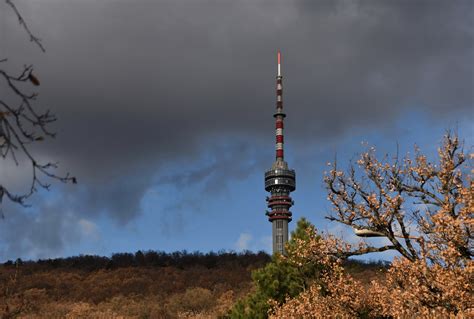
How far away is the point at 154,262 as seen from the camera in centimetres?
11375

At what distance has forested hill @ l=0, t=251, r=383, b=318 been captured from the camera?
70.7m

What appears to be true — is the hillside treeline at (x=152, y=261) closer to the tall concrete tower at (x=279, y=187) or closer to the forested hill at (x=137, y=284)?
the forested hill at (x=137, y=284)

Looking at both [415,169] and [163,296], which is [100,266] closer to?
[163,296]

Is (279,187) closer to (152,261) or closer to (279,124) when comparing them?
(279,124)

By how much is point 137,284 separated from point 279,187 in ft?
236

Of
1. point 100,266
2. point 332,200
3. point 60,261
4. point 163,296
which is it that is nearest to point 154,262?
point 100,266

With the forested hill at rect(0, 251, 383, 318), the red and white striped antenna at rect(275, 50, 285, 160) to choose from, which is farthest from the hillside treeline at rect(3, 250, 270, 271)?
the red and white striped antenna at rect(275, 50, 285, 160)

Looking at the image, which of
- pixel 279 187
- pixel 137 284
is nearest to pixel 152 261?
pixel 137 284

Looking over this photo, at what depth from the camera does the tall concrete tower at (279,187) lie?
148750 mm

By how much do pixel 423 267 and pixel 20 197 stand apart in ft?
55.3

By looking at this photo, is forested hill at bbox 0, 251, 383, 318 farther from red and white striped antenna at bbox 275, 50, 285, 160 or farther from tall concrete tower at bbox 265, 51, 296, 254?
red and white striped antenna at bbox 275, 50, 285, 160

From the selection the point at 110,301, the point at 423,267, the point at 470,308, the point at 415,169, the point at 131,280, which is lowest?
the point at 470,308

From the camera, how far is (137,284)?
90125 mm

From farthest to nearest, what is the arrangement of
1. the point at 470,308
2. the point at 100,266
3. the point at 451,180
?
the point at 100,266 < the point at 451,180 < the point at 470,308
